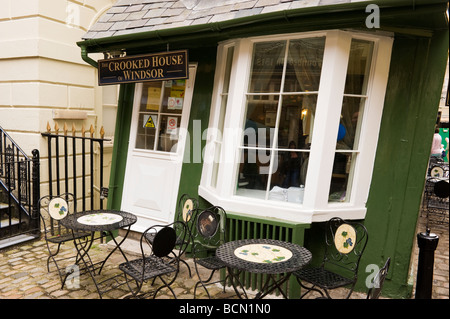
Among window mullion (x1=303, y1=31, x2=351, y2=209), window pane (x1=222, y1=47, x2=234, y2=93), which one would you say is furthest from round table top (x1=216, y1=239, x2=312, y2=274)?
window pane (x1=222, y1=47, x2=234, y2=93)

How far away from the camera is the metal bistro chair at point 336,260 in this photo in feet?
11.1

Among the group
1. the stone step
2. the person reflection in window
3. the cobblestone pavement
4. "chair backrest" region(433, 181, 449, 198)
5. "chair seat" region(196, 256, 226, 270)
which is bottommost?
the cobblestone pavement

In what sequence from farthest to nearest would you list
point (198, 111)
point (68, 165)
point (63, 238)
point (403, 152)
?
point (68, 165), point (198, 111), point (63, 238), point (403, 152)

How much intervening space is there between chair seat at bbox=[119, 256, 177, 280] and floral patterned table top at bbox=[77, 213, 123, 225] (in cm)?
69

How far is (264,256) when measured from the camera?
327 cm

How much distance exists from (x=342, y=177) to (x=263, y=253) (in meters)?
1.46

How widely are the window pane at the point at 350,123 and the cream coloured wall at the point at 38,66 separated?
525 centimetres

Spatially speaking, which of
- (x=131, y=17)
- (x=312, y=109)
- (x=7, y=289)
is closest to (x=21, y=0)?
(x=131, y=17)

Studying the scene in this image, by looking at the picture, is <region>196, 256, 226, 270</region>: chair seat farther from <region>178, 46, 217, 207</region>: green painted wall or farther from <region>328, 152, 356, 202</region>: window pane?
<region>328, 152, 356, 202</region>: window pane

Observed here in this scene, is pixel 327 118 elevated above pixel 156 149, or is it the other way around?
pixel 327 118

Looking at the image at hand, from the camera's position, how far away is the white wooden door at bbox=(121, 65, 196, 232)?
5.32 meters

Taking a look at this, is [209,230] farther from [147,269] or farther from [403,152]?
[403,152]

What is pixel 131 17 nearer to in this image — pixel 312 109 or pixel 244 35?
pixel 244 35

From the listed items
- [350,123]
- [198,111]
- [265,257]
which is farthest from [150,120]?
[265,257]
